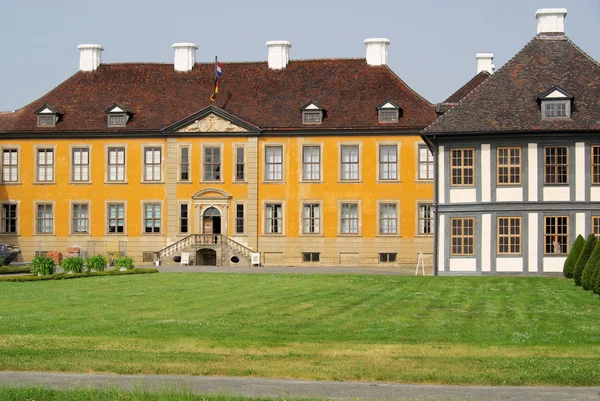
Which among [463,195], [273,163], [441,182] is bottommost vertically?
[463,195]

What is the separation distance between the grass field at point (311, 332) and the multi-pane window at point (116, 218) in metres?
29.4

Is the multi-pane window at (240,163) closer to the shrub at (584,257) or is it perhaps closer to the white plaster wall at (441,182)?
the white plaster wall at (441,182)

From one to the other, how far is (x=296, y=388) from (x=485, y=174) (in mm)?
→ 36046

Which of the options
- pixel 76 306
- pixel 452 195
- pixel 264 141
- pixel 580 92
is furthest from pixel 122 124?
pixel 76 306

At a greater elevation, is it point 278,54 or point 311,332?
point 278,54

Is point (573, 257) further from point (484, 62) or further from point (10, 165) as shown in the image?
point (10, 165)

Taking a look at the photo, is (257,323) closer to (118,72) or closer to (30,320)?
(30,320)

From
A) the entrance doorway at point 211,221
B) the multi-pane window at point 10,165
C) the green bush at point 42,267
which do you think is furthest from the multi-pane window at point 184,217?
the green bush at point 42,267

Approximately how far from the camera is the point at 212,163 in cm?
6619

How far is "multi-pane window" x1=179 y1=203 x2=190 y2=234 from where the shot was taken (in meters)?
66.4

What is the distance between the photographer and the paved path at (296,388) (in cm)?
1562

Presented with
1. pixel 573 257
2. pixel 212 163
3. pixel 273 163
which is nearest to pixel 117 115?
pixel 212 163

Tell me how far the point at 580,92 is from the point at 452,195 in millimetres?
8197

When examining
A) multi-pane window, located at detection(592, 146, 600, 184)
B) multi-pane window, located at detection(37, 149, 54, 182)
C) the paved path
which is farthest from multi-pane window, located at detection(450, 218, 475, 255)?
the paved path
